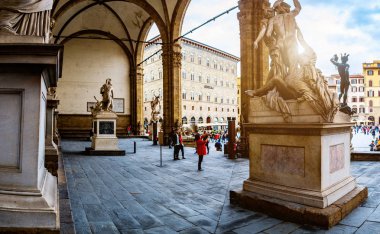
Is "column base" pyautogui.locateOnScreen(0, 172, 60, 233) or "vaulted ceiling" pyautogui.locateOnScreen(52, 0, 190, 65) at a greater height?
"vaulted ceiling" pyautogui.locateOnScreen(52, 0, 190, 65)

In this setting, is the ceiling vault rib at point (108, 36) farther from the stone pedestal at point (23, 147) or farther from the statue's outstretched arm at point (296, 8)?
the stone pedestal at point (23, 147)

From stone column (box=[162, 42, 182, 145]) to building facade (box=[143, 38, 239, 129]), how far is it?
2708 cm

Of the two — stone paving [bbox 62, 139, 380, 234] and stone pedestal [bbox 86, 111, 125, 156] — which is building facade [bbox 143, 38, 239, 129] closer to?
stone pedestal [bbox 86, 111, 125, 156]

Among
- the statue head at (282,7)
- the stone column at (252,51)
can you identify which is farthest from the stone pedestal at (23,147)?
the stone column at (252,51)

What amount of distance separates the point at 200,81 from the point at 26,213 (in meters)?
51.4

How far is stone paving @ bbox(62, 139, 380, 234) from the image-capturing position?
11.2 feet

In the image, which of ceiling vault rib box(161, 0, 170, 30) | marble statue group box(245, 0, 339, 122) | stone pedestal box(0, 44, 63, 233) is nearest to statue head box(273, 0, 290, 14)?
marble statue group box(245, 0, 339, 122)

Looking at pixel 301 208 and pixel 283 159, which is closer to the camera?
pixel 301 208

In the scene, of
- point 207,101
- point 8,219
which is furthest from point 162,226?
point 207,101

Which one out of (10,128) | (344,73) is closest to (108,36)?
(344,73)

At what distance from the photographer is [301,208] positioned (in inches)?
141

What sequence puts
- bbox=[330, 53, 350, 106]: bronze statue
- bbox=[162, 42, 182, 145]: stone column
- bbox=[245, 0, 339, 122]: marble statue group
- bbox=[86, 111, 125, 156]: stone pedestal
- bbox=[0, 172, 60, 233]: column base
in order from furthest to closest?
bbox=[162, 42, 182, 145]: stone column, bbox=[86, 111, 125, 156]: stone pedestal, bbox=[330, 53, 350, 106]: bronze statue, bbox=[245, 0, 339, 122]: marble statue group, bbox=[0, 172, 60, 233]: column base

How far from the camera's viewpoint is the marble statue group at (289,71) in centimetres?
376

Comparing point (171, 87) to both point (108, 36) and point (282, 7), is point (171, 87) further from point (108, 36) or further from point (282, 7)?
point (282, 7)
